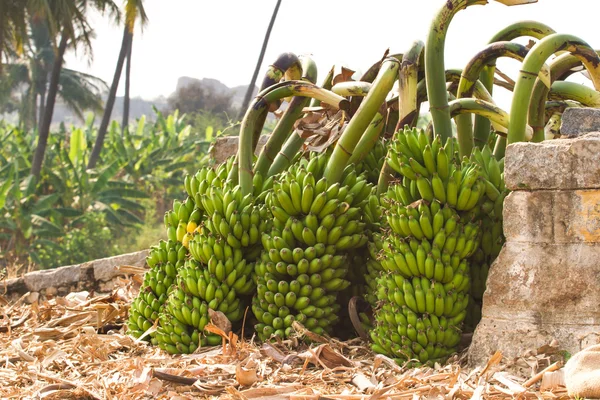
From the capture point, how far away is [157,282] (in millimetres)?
4008

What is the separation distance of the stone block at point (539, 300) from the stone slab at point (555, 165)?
26 cm

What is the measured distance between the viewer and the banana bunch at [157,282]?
400 centimetres

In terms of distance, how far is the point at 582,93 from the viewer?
376cm

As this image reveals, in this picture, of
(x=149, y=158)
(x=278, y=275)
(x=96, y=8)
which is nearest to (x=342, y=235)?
(x=278, y=275)

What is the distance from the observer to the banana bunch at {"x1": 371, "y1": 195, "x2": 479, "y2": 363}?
10.3 feet

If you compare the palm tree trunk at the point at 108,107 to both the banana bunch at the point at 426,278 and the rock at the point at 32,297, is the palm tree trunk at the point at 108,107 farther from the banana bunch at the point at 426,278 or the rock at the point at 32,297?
the banana bunch at the point at 426,278

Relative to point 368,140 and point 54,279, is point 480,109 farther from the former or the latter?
point 54,279

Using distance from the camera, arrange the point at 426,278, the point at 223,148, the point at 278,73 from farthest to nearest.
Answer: the point at 223,148 < the point at 278,73 < the point at 426,278

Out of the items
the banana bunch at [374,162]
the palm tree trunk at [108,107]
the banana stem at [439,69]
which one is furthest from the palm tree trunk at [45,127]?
the banana stem at [439,69]

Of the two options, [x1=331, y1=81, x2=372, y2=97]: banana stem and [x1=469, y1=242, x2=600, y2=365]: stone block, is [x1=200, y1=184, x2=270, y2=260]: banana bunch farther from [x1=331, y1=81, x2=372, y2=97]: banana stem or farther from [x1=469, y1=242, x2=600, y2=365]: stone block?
[x1=469, y1=242, x2=600, y2=365]: stone block

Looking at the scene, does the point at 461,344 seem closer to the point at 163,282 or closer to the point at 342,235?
the point at 342,235

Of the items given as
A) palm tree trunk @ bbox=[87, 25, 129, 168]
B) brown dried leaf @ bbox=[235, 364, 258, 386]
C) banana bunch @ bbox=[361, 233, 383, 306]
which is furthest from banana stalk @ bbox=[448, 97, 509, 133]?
palm tree trunk @ bbox=[87, 25, 129, 168]

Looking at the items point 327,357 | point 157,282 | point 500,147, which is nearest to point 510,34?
point 500,147

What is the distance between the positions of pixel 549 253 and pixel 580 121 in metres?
0.67
